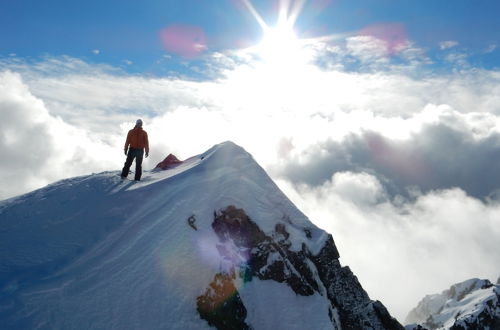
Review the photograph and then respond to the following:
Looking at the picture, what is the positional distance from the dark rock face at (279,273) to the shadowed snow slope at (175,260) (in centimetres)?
5

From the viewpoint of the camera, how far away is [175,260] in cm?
1673

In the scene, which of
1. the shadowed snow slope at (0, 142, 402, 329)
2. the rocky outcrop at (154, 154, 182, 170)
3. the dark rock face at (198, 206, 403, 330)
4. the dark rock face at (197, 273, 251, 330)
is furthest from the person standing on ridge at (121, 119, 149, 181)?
the dark rock face at (197, 273, 251, 330)

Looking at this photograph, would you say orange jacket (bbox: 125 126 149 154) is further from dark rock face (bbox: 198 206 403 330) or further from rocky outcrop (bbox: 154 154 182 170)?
dark rock face (bbox: 198 206 403 330)

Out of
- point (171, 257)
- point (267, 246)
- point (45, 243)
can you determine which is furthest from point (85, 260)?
point (267, 246)

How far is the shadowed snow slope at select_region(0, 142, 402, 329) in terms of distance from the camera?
49.9 feet

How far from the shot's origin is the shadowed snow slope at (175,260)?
49.9ft

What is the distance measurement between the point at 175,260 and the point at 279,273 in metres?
4.62

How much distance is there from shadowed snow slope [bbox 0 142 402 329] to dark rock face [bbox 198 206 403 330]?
5 centimetres

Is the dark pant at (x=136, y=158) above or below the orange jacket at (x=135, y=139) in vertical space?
below

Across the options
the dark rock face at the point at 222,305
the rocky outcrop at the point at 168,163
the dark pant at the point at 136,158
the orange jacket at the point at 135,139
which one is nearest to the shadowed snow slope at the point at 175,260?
the dark rock face at the point at 222,305

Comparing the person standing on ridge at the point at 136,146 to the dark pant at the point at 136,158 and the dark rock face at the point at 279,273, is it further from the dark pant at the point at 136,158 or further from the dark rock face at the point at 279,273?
the dark rock face at the point at 279,273

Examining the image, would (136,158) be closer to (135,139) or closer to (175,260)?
(135,139)

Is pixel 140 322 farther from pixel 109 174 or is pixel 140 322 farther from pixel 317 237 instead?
pixel 109 174

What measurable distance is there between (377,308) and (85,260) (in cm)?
1405
